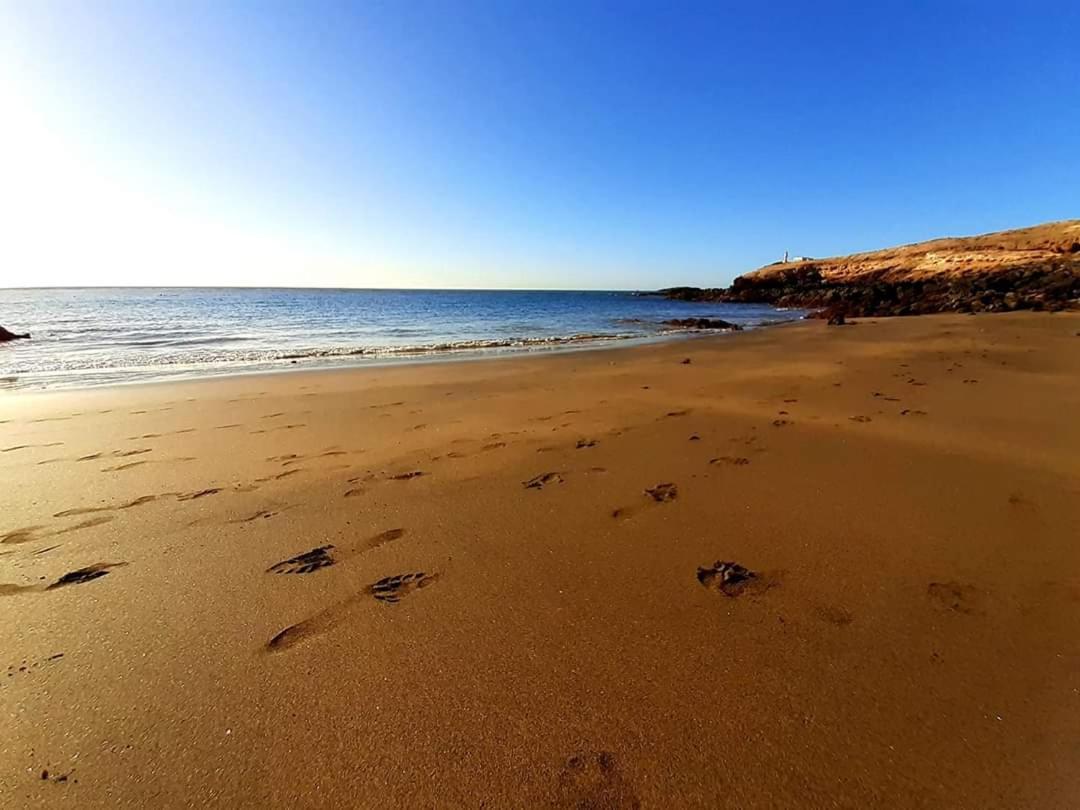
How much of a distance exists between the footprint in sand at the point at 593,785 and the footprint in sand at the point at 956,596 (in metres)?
1.88

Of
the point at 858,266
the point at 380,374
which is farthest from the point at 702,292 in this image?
the point at 380,374

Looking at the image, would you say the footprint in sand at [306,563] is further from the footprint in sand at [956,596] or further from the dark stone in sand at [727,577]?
the footprint in sand at [956,596]

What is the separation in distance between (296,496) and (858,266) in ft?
192

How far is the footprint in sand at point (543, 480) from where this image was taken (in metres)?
3.95

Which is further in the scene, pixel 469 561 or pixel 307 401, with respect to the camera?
pixel 307 401

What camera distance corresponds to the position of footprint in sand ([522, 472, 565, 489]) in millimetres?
3947

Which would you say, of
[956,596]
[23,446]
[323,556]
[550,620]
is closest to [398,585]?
[323,556]

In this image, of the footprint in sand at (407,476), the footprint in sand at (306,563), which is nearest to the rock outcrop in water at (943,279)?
the footprint in sand at (407,476)

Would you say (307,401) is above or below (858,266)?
below

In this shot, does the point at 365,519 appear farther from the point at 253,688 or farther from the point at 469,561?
the point at 253,688

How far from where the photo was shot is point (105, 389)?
348 inches

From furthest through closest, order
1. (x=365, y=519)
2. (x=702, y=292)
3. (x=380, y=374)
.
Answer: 1. (x=702, y=292)
2. (x=380, y=374)
3. (x=365, y=519)

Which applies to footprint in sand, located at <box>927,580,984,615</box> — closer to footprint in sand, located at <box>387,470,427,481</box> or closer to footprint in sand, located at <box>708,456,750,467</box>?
footprint in sand, located at <box>708,456,750,467</box>

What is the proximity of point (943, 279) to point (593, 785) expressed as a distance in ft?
135
